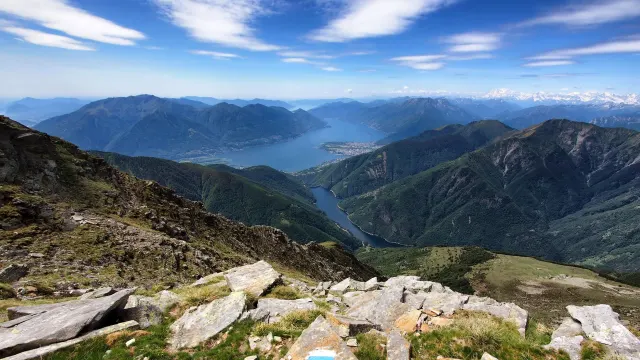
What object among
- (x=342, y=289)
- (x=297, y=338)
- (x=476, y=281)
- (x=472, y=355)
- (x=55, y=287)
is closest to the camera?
(x=472, y=355)

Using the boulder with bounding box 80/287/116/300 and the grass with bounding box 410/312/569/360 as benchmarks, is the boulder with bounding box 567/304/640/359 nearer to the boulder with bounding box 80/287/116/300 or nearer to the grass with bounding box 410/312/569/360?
the grass with bounding box 410/312/569/360

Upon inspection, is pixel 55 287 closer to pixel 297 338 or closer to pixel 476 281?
pixel 297 338

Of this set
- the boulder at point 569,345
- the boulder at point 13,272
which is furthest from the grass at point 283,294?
the boulder at point 13,272

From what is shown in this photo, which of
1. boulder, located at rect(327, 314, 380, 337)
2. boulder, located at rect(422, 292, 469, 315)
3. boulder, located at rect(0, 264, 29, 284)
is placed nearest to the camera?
boulder, located at rect(327, 314, 380, 337)

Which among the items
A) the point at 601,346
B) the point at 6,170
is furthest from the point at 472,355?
the point at 6,170

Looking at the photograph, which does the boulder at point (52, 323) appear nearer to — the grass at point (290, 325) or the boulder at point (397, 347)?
the grass at point (290, 325)

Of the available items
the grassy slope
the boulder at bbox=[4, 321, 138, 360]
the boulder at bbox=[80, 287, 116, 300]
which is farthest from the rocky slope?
the grassy slope

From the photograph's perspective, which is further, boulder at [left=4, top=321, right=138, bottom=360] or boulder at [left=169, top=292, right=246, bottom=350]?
boulder at [left=169, top=292, right=246, bottom=350]

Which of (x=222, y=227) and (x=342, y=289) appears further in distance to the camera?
(x=222, y=227)
